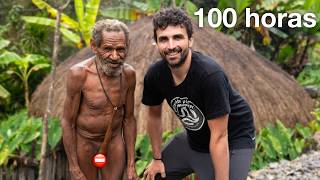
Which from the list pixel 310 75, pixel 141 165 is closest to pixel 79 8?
pixel 141 165

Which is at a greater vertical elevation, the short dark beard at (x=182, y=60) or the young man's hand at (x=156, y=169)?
the short dark beard at (x=182, y=60)

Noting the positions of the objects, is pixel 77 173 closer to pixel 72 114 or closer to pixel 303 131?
pixel 72 114

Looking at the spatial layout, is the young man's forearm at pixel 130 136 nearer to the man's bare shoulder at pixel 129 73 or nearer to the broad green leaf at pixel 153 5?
the man's bare shoulder at pixel 129 73

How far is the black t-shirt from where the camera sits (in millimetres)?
→ 3453

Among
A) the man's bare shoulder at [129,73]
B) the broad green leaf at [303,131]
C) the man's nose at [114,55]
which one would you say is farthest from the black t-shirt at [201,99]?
the broad green leaf at [303,131]

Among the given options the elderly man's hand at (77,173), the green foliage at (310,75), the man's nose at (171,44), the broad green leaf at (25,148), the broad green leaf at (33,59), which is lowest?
the broad green leaf at (25,148)

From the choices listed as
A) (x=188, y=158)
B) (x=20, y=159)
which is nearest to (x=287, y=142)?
A: (x=20, y=159)

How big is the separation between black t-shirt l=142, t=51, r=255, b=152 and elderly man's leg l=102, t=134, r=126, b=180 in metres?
0.37

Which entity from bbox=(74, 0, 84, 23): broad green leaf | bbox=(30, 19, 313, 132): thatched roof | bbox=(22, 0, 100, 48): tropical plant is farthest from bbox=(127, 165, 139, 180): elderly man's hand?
bbox=(74, 0, 84, 23): broad green leaf

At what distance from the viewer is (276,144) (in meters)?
8.08

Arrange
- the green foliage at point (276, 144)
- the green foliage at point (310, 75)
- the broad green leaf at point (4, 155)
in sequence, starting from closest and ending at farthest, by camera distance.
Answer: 1. the broad green leaf at point (4, 155)
2. the green foliage at point (276, 144)
3. the green foliage at point (310, 75)

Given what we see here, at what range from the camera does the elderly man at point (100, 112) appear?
3.62 m

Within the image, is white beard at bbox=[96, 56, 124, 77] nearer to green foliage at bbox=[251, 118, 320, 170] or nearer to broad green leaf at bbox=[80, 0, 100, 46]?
green foliage at bbox=[251, 118, 320, 170]

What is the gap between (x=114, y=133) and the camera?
12.6ft
